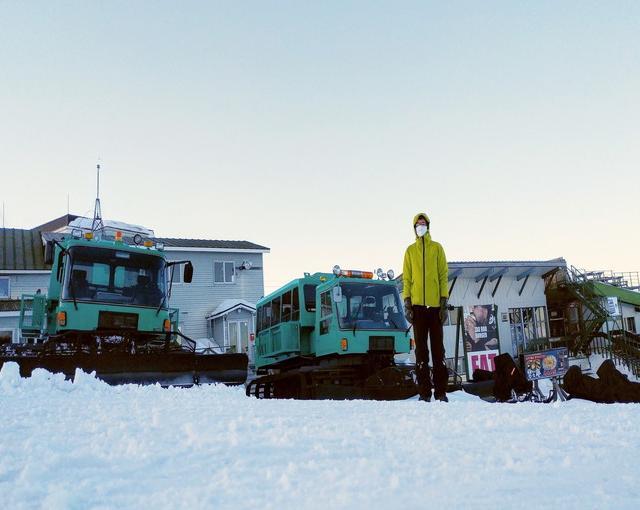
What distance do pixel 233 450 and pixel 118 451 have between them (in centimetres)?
64

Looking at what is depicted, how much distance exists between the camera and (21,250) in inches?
1264

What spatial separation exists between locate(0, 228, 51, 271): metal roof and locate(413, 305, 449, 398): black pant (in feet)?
88.6

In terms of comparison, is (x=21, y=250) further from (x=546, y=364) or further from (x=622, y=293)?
(x=622, y=293)

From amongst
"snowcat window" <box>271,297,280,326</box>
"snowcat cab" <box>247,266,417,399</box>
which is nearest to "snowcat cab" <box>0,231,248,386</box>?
"snowcat window" <box>271,297,280,326</box>

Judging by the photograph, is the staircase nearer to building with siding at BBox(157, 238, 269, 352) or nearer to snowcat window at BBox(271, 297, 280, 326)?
building with siding at BBox(157, 238, 269, 352)

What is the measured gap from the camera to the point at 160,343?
14633 mm

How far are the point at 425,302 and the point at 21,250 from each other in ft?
96.7

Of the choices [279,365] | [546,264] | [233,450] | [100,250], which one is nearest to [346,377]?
[279,365]

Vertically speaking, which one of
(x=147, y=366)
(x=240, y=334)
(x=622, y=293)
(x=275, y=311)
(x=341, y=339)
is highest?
(x=622, y=293)

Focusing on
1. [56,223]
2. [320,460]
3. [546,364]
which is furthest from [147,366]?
[56,223]

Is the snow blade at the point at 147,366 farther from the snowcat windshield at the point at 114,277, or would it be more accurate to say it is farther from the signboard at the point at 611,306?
the signboard at the point at 611,306

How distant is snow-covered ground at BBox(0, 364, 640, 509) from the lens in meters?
2.51

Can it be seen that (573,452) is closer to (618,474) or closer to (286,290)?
(618,474)

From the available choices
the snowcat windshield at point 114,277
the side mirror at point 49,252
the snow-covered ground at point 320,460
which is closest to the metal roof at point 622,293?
the snowcat windshield at point 114,277
